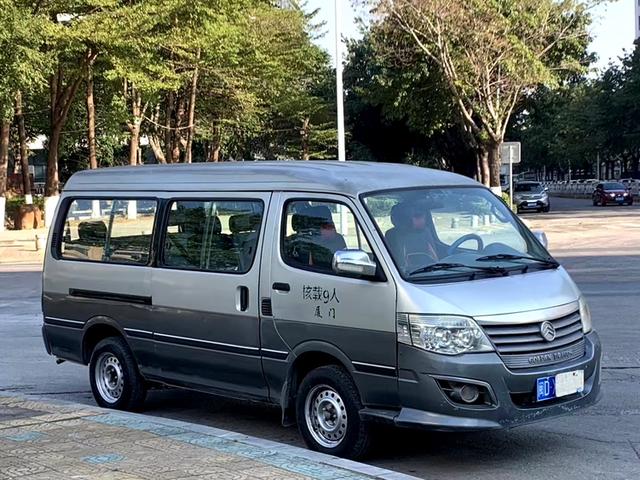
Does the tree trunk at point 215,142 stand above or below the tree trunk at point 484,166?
above

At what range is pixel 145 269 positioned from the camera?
25.6ft

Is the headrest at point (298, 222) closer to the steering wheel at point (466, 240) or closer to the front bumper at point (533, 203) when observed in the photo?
the steering wheel at point (466, 240)

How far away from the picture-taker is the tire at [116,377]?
8.10 metres

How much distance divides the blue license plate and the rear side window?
351cm

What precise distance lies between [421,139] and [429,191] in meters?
57.7

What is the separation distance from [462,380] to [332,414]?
1.11 metres

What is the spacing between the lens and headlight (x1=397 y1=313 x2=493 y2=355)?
5.80m

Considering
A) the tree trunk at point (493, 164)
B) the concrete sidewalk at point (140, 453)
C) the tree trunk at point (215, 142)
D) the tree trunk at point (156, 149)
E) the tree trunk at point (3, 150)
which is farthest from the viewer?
the tree trunk at point (215, 142)

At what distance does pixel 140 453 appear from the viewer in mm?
6066

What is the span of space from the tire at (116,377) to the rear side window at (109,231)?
79cm

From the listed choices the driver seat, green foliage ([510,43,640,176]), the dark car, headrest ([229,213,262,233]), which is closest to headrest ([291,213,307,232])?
headrest ([229,213,262,233])

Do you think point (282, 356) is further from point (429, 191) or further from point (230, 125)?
point (230, 125)

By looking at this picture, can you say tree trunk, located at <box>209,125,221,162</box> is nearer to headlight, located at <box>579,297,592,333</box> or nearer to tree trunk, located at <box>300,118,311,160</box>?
tree trunk, located at <box>300,118,311,160</box>

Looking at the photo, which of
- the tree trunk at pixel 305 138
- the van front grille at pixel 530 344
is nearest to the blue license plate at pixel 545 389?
the van front grille at pixel 530 344
